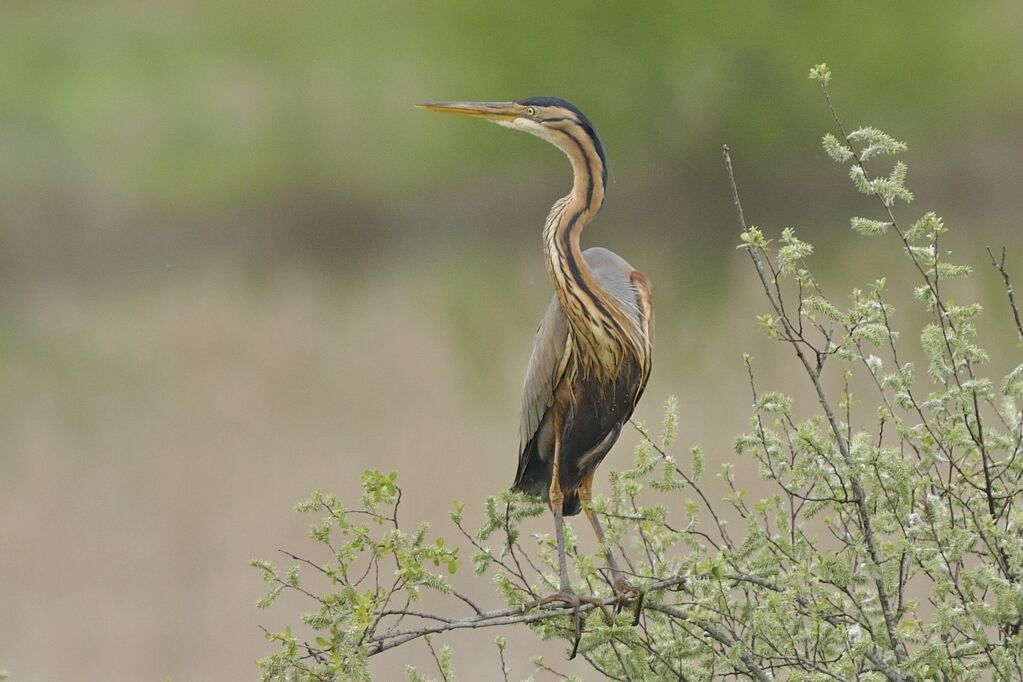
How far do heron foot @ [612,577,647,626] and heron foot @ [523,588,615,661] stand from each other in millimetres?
51

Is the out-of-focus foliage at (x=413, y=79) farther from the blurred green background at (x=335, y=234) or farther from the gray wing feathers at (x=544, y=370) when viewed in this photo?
the gray wing feathers at (x=544, y=370)

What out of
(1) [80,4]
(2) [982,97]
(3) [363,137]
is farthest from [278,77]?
(2) [982,97]

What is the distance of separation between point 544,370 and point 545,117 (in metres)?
0.69

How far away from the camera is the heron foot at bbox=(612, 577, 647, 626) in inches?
144

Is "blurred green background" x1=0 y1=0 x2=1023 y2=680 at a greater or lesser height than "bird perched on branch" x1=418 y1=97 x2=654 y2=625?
greater

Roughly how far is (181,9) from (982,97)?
1160 cm

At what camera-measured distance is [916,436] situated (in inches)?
140

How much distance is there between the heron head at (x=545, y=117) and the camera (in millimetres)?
4309

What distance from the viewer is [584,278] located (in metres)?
4.27

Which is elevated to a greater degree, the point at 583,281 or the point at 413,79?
the point at 413,79

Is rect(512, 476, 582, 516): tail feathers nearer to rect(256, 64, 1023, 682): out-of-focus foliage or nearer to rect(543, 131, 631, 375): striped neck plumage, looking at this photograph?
rect(543, 131, 631, 375): striped neck plumage

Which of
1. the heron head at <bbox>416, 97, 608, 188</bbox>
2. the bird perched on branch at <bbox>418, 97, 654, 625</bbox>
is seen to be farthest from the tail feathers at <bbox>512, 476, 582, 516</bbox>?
the heron head at <bbox>416, 97, 608, 188</bbox>

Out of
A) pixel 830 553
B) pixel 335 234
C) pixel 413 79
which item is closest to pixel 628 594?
pixel 830 553

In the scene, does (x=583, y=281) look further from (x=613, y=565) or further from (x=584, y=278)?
(x=613, y=565)
